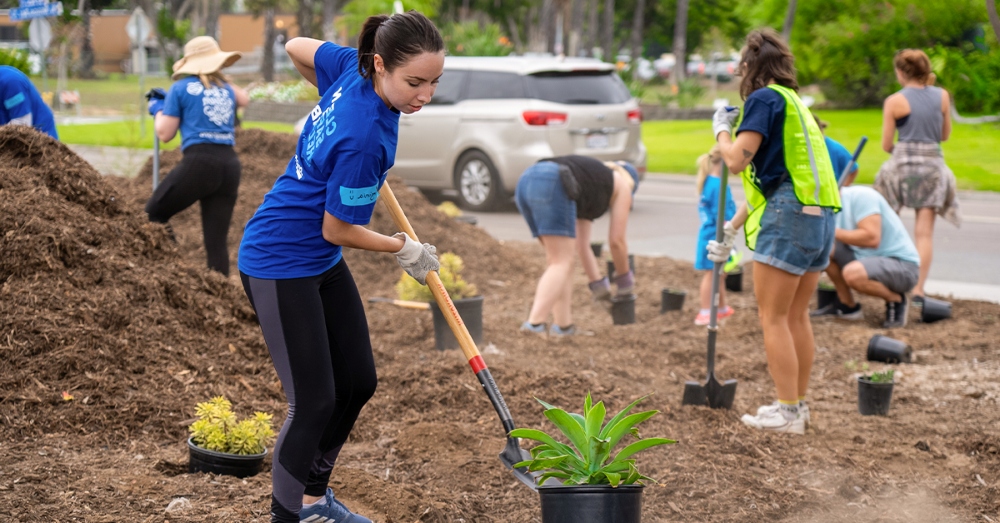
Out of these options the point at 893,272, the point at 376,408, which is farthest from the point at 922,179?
the point at 376,408

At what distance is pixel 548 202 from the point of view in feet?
17.6

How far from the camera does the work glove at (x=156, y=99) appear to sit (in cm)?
574

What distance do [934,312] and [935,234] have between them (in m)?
4.65

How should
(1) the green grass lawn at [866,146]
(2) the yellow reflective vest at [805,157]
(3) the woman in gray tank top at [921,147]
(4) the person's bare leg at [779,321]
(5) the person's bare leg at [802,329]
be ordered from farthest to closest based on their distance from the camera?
(1) the green grass lawn at [866,146]
(3) the woman in gray tank top at [921,147]
(5) the person's bare leg at [802,329]
(4) the person's bare leg at [779,321]
(2) the yellow reflective vest at [805,157]

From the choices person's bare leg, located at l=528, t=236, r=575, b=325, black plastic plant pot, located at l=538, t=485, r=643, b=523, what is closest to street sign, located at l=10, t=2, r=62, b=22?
person's bare leg, located at l=528, t=236, r=575, b=325

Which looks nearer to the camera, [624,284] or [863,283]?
[863,283]

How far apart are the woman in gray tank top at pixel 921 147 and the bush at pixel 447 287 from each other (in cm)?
369

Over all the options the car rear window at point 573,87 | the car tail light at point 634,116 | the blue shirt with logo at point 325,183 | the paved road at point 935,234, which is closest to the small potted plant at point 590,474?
the blue shirt with logo at point 325,183

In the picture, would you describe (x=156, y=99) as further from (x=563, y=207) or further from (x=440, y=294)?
(x=440, y=294)

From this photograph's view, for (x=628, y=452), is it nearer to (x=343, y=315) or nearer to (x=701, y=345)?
(x=343, y=315)

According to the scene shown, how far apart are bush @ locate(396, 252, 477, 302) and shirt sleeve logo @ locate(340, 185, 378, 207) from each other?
2980mm

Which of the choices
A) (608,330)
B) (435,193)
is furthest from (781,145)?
(435,193)

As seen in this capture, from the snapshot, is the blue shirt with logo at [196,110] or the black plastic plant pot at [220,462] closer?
the black plastic plant pot at [220,462]

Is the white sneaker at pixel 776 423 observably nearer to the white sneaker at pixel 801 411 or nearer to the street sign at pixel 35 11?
the white sneaker at pixel 801 411
